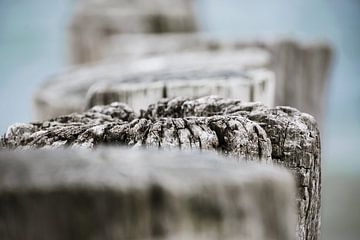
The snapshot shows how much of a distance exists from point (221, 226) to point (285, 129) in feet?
1.53

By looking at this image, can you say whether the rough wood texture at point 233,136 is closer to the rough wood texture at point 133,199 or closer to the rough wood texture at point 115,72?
the rough wood texture at point 133,199

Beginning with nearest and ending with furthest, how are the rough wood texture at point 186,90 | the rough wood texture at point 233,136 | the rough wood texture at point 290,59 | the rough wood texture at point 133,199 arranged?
1. the rough wood texture at point 133,199
2. the rough wood texture at point 233,136
3. the rough wood texture at point 186,90
4. the rough wood texture at point 290,59

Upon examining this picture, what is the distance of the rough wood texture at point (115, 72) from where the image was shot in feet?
6.73

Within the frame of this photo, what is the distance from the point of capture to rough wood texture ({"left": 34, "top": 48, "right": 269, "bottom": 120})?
A: 6.73 feet

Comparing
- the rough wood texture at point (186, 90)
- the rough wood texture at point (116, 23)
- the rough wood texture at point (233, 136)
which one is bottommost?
the rough wood texture at point (233, 136)

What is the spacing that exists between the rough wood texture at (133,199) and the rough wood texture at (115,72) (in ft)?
4.12

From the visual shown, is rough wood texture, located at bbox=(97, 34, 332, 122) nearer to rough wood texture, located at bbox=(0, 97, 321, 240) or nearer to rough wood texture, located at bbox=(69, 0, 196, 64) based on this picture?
rough wood texture, located at bbox=(69, 0, 196, 64)

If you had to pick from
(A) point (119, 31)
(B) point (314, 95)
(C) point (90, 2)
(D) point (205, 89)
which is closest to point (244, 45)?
(B) point (314, 95)

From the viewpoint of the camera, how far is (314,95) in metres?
2.96

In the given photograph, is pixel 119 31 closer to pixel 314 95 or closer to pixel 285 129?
pixel 314 95

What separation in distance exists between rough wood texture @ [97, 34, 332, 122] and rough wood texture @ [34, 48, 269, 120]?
0.29 meters

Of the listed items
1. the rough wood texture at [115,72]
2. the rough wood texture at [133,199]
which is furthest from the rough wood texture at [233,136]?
the rough wood texture at [115,72]

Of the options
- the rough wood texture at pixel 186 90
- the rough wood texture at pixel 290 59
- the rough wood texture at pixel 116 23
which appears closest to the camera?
the rough wood texture at pixel 186 90

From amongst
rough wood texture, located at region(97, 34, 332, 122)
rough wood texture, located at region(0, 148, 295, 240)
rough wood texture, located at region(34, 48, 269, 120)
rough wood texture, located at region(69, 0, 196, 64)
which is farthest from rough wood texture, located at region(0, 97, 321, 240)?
rough wood texture, located at region(69, 0, 196, 64)
